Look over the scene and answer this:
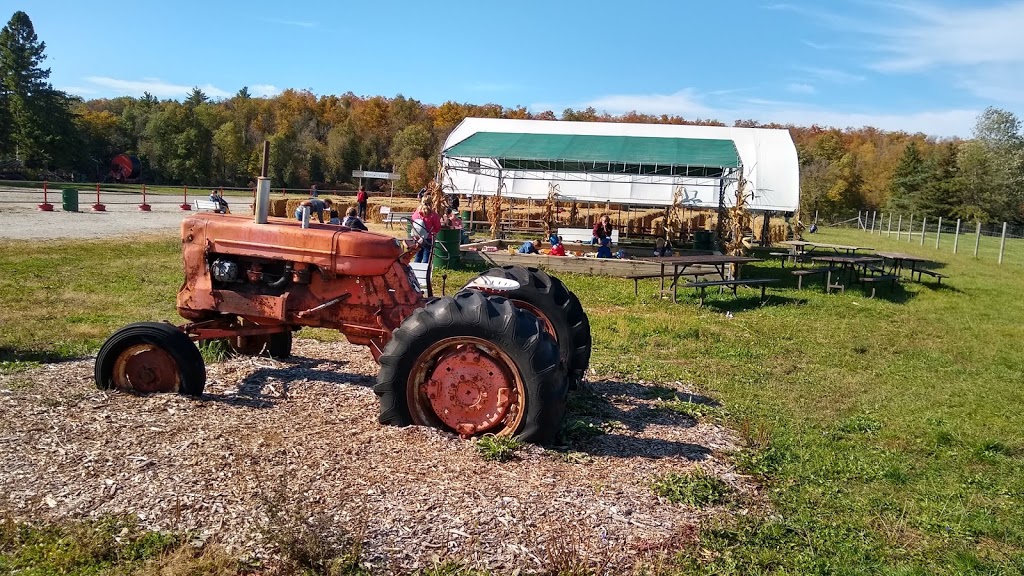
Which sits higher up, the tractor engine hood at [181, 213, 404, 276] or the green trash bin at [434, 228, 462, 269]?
the tractor engine hood at [181, 213, 404, 276]

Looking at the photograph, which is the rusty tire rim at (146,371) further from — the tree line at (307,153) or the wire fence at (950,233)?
the tree line at (307,153)

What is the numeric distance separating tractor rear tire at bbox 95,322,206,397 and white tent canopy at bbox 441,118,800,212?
17162mm

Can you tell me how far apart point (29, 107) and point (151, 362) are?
59.4 m

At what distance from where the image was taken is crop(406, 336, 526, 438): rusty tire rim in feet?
17.7

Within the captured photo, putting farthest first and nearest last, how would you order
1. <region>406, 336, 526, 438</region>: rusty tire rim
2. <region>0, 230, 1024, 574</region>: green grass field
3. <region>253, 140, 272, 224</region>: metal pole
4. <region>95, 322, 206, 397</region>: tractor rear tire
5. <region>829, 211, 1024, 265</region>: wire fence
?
<region>829, 211, 1024, 265</region>: wire fence
<region>253, 140, 272, 224</region>: metal pole
<region>95, 322, 206, 397</region>: tractor rear tire
<region>406, 336, 526, 438</region>: rusty tire rim
<region>0, 230, 1024, 574</region>: green grass field

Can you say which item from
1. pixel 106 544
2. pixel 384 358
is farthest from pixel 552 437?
pixel 106 544

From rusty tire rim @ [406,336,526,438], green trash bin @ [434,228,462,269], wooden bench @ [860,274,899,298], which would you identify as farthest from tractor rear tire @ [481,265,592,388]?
wooden bench @ [860,274,899,298]

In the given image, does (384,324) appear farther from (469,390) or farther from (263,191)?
(263,191)

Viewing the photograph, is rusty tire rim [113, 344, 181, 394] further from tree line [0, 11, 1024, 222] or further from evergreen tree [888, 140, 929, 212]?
evergreen tree [888, 140, 929, 212]

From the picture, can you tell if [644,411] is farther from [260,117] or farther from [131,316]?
[260,117]

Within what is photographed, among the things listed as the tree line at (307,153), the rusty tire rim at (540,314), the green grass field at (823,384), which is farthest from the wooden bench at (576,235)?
the tree line at (307,153)

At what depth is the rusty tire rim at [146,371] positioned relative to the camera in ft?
19.6

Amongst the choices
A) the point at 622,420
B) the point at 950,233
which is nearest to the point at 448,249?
the point at 622,420

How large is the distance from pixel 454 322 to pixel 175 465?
6.51 ft
